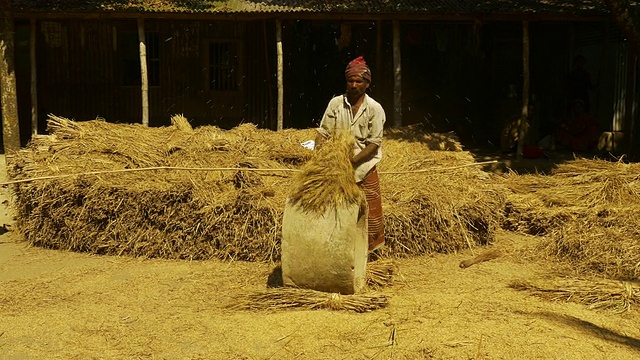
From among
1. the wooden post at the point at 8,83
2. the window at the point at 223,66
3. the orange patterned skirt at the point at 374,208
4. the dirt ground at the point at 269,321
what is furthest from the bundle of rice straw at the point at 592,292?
the window at the point at 223,66

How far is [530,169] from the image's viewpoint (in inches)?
416

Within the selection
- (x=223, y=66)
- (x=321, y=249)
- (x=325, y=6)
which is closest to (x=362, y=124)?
(x=321, y=249)

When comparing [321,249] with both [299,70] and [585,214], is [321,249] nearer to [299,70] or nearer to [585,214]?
[585,214]

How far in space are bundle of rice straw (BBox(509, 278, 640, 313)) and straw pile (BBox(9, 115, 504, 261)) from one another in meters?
1.50

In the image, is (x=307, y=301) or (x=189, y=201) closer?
(x=307, y=301)

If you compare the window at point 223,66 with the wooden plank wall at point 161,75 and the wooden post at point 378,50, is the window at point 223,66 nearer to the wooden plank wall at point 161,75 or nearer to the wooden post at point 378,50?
the wooden plank wall at point 161,75

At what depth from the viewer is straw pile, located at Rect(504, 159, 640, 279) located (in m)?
5.89

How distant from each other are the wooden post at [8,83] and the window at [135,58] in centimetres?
485

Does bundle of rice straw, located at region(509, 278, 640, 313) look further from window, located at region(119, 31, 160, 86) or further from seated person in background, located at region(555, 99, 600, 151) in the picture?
window, located at region(119, 31, 160, 86)

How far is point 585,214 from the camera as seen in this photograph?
6918mm

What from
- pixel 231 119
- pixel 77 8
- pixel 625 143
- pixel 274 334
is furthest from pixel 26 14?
pixel 625 143

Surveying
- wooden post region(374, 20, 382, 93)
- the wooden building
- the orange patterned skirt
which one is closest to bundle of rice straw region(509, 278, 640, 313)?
the orange patterned skirt

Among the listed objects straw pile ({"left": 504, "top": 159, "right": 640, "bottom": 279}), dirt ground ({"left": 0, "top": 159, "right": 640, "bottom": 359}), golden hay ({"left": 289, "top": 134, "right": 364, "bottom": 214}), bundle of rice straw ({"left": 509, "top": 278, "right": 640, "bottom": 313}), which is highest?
golden hay ({"left": 289, "top": 134, "right": 364, "bottom": 214})

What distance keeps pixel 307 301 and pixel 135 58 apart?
36.7 feet
